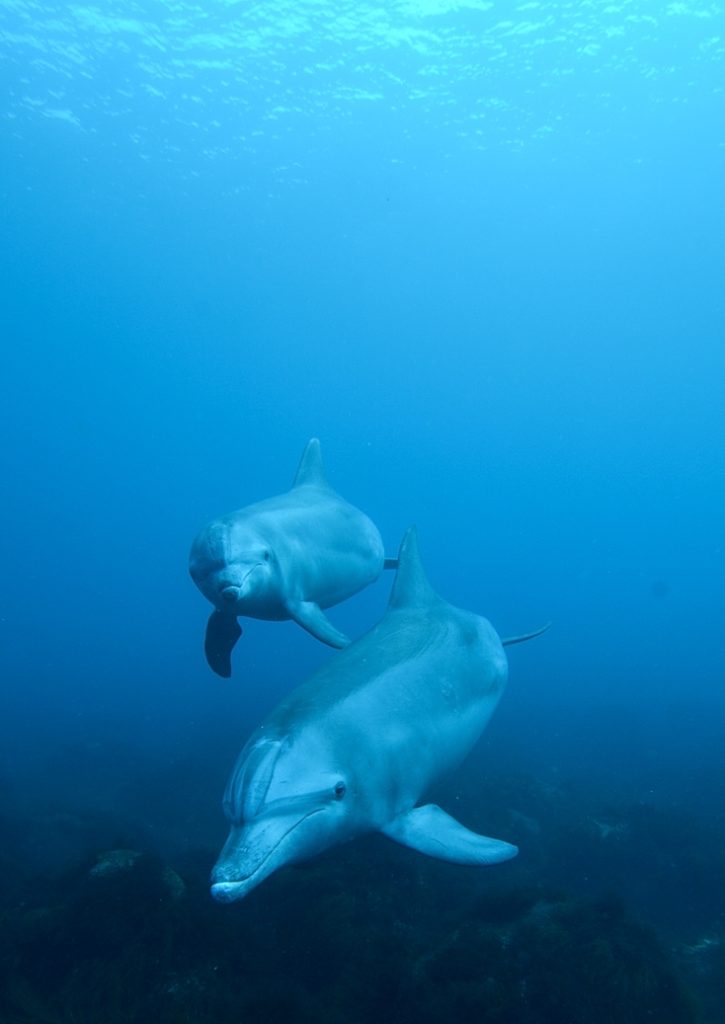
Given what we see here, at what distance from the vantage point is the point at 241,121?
48.2 metres

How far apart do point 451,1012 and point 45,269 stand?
345 feet

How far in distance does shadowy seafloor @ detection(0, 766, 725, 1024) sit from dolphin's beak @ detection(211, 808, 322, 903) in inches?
26.2

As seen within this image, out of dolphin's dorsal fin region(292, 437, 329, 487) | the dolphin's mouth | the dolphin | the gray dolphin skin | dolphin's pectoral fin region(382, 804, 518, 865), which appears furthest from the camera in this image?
dolphin's dorsal fin region(292, 437, 329, 487)

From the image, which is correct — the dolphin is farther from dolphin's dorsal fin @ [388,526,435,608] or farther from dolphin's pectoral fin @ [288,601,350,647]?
dolphin's pectoral fin @ [288,601,350,647]

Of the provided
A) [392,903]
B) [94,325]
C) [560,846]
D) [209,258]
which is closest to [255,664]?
[560,846]

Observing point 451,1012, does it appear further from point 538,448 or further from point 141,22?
point 538,448

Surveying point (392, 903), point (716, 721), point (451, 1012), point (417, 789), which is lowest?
point (716, 721)

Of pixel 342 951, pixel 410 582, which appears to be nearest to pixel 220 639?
pixel 410 582

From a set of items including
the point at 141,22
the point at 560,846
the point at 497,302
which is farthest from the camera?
the point at 497,302

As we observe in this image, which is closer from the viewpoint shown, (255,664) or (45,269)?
(255,664)

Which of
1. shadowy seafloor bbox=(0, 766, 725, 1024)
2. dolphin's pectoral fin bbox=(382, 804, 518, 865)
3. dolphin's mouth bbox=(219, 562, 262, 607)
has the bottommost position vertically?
shadowy seafloor bbox=(0, 766, 725, 1024)

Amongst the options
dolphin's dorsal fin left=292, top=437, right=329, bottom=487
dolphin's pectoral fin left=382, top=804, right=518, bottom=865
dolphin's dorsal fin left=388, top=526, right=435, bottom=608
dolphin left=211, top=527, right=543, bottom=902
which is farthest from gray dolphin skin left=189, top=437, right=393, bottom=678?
dolphin's pectoral fin left=382, top=804, right=518, bottom=865

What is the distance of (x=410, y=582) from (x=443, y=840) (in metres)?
3.03

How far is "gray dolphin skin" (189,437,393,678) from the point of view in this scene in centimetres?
627
